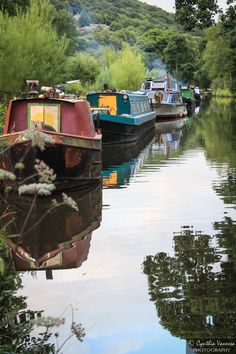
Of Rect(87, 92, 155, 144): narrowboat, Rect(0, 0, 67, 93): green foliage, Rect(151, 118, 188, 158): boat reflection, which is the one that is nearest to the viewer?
Rect(87, 92, 155, 144): narrowboat

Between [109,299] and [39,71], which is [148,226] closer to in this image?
[109,299]

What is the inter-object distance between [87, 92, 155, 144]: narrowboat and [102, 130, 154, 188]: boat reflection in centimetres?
38

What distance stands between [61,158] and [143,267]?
573cm

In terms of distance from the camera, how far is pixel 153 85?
46594mm

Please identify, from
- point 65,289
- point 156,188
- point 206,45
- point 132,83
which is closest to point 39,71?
point 156,188

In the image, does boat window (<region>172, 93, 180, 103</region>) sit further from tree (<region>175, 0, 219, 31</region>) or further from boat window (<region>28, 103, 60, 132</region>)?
boat window (<region>28, 103, 60, 132</region>)

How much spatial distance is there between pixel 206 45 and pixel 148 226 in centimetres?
9044

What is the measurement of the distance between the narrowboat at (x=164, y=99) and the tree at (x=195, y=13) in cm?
1429

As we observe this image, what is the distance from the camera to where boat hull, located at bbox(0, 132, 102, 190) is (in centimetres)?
1323

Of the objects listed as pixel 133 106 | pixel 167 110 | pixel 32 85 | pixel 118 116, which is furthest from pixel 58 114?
pixel 167 110

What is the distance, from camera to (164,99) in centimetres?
4403

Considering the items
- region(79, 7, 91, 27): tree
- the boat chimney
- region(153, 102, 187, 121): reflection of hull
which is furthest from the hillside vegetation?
region(79, 7, 91, 27): tree

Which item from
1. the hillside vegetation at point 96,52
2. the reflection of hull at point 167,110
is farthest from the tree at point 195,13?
the reflection of hull at point 167,110

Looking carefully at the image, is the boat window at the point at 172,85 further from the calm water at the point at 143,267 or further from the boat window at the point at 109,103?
the calm water at the point at 143,267
